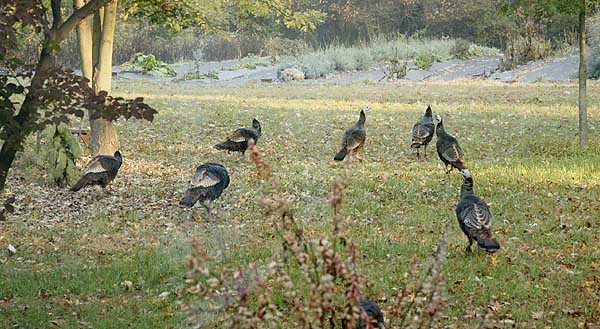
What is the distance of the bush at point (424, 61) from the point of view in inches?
1172

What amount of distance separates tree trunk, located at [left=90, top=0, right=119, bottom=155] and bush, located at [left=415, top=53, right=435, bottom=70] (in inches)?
736

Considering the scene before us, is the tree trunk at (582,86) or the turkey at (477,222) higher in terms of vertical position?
the tree trunk at (582,86)

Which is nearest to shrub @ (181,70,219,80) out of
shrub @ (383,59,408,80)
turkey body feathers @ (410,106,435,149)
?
shrub @ (383,59,408,80)

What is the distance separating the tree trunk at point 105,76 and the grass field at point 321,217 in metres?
0.71

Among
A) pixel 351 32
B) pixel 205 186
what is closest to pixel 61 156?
pixel 205 186

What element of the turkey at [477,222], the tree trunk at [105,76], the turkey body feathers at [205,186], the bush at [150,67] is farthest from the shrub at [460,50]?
the turkey at [477,222]

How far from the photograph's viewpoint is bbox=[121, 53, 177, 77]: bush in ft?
105

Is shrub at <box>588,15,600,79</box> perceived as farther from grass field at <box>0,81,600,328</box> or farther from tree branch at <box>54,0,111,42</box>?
tree branch at <box>54,0,111,42</box>

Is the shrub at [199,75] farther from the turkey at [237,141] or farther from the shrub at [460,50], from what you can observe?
the turkey at [237,141]

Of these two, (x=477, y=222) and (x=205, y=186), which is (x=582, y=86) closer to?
(x=477, y=222)

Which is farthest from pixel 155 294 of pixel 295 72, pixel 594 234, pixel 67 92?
pixel 295 72

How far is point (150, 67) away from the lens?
1272 inches

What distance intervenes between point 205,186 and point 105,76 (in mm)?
4574

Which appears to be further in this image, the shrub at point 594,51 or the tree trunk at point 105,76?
the shrub at point 594,51
